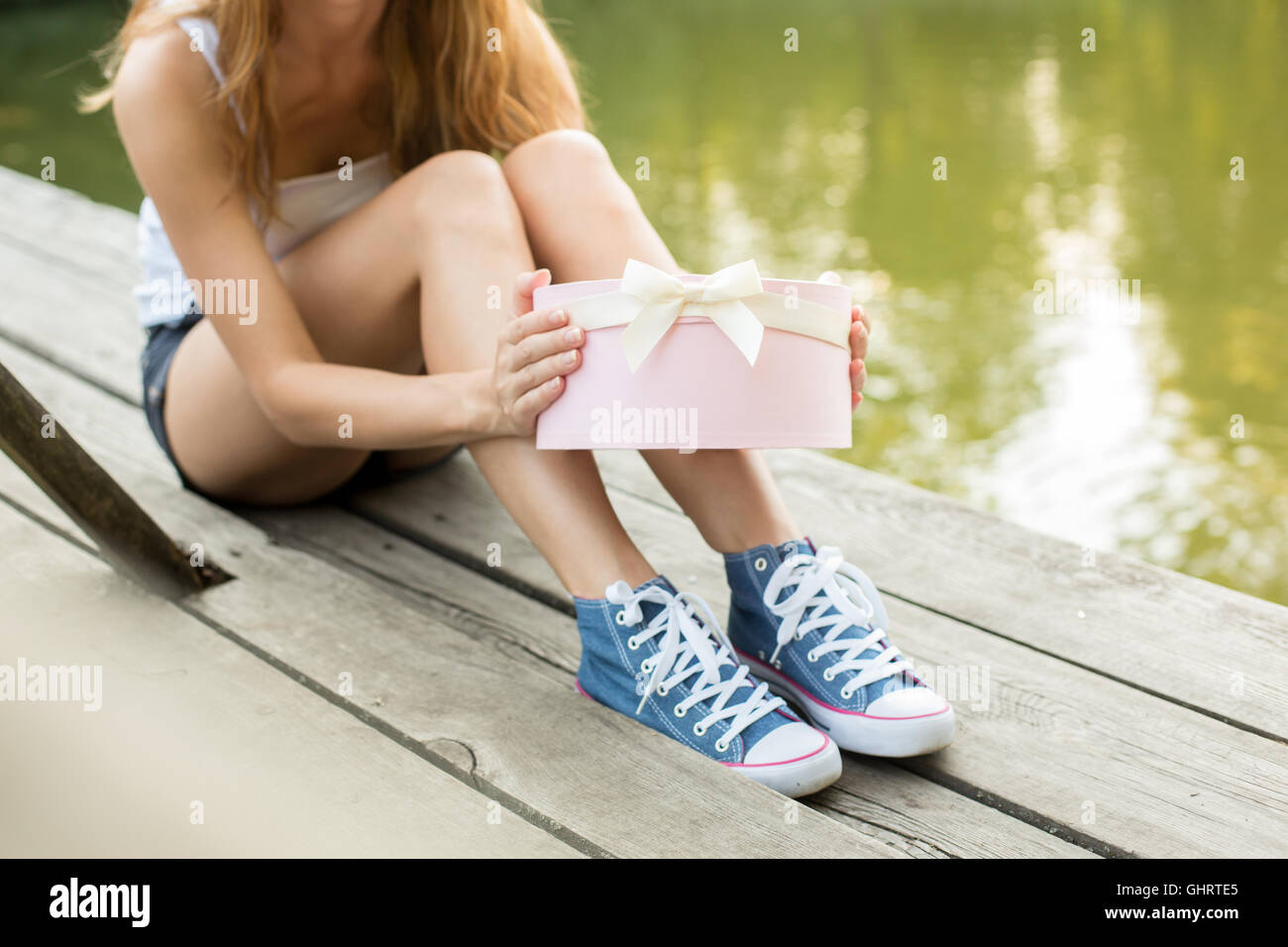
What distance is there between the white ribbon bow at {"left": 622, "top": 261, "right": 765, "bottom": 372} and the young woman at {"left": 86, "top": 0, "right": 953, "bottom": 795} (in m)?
0.06

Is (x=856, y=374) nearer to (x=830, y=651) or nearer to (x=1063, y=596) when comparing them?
(x=830, y=651)

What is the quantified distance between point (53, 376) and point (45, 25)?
703cm

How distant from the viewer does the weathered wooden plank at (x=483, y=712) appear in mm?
932

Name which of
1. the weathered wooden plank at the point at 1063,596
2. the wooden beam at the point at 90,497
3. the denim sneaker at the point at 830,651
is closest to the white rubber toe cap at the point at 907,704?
the denim sneaker at the point at 830,651

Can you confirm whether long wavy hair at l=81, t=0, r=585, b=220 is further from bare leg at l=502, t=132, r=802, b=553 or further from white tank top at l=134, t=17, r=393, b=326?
bare leg at l=502, t=132, r=802, b=553

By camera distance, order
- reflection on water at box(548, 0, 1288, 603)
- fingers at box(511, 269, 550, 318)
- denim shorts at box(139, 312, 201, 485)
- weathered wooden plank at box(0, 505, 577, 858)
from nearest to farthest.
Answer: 1. weathered wooden plank at box(0, 505, 577, 858)
2. fingers at box(511, 269, 550, 318)
3. denim shorts at box(139, 312, 201, 485)
4. reflection on water at box(548, 0, 1288, 603)

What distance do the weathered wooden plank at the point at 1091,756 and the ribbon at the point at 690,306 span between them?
383mm

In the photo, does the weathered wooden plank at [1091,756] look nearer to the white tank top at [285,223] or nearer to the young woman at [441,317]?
the young woman at [441,317]

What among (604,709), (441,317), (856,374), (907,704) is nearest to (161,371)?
(441,317)

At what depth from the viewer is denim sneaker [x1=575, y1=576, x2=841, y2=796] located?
983 mm

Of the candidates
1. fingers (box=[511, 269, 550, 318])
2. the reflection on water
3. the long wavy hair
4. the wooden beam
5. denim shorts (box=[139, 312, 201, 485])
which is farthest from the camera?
the reflection on water

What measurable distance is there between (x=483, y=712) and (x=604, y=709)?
0.10 m

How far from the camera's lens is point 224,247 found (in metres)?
1.17

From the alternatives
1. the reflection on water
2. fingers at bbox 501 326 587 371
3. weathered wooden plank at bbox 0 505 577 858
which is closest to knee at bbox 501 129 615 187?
fingers at bbox 501 326 587 371
